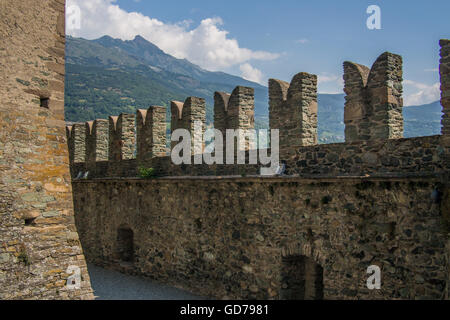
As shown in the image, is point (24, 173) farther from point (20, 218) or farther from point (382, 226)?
point (382, 226)

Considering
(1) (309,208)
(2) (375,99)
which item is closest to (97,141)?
(1) (309,208)

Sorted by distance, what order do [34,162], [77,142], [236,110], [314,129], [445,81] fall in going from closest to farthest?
[445,81] → [34,162] → [314,129] → [236,110] → [77,142]

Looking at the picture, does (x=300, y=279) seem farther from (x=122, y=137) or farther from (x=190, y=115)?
(x=122, y=137)

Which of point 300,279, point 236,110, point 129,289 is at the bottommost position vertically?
point 129,289

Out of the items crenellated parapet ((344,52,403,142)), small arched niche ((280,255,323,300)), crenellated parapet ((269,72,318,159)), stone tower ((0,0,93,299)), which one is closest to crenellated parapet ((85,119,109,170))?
stone tower ((0,0,93,299))

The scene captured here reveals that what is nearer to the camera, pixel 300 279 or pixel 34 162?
pixel 34 162

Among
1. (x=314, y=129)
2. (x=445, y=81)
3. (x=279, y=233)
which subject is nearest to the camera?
(x=445, y=81)

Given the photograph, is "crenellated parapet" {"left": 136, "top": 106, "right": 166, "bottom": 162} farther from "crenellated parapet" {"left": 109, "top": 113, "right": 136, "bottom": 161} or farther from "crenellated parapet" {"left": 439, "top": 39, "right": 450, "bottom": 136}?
"crenellated parapet" {"left": 439, "top": 39, "right": 450, "bottom": 136}

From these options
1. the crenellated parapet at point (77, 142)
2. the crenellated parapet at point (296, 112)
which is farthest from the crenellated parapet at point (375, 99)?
the crenellated parapet at point (77, 142)

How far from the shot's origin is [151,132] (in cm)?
1324

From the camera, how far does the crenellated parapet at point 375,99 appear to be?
845 cm

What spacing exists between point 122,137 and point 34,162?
7086 mm

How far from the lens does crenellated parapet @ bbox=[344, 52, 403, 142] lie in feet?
27.7

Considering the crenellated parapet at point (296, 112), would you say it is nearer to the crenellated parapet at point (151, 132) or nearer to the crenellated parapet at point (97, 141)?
the crenellated parapet at point (151, 132)
